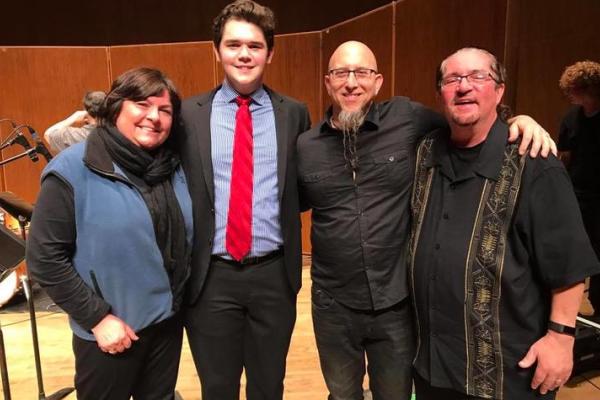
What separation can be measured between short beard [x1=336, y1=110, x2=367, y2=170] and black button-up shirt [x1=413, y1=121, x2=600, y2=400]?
0.88 feet

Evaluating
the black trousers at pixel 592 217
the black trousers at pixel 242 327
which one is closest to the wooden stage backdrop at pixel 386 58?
the black trousers at pixel 592 217

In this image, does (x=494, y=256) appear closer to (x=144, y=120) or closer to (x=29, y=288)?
(x=144, y=120)

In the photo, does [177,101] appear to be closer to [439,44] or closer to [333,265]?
[333,265]

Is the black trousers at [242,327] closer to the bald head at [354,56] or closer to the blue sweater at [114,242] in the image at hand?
the blue sweater at [114,242]

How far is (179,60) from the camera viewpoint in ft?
15.7

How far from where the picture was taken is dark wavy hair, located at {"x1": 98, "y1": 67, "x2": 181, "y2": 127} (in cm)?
140

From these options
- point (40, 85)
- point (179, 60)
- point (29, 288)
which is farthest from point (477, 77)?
point (40, 85)

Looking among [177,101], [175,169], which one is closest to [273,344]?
[175,169]

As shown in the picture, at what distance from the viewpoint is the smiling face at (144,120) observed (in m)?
1.41

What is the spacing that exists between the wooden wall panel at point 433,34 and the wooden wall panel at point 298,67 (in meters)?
1.38

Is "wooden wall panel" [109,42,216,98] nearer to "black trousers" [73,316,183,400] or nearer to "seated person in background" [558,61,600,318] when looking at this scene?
"seated person in background" [558,61,600,318]

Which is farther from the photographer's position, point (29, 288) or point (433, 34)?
point (433, 34)

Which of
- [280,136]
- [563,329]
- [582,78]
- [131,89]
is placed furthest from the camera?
[582,78]

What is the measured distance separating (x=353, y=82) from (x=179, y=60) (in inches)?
139
